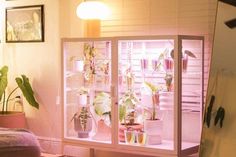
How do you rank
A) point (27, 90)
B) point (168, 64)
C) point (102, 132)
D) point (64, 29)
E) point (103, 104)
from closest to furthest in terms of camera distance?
point (168, 64) < point (103, 104) < point (102, 132) < point (64, 29) < point (27, 90)

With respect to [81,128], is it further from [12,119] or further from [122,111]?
[12,119]

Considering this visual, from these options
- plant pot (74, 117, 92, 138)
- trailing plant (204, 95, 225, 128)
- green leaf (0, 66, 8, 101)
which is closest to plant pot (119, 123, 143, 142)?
plant pot (74, 117, 92, 138)

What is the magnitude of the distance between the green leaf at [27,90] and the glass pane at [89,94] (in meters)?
0.77

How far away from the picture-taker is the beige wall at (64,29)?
4.59 m

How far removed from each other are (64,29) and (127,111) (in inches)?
61.9

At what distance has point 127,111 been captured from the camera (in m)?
4.58

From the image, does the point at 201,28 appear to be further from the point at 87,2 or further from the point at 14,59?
the point at 14,59

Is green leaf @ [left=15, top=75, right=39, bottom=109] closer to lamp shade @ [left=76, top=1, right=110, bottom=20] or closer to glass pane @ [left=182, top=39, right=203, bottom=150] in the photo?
lamp shade @ [left=76, top=1, right=110, bottom=20]

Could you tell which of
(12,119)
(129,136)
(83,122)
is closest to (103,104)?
(83,122)

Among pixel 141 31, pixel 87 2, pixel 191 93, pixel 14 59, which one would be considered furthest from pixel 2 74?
pixel 191 93

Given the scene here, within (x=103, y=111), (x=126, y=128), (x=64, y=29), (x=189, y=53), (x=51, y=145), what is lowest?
(x=51, y=145)

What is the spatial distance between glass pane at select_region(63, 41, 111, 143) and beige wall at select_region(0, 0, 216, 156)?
413 mm

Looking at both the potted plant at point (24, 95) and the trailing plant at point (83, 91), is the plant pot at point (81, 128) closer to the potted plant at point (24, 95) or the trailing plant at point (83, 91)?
the trailing plant at point (83, 91)

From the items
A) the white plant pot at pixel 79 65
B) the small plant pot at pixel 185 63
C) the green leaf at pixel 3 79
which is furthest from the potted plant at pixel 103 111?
the green leaf at pixel 3 79
